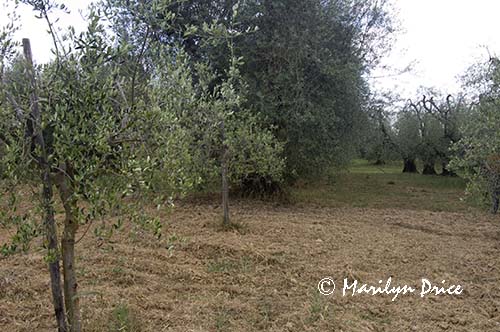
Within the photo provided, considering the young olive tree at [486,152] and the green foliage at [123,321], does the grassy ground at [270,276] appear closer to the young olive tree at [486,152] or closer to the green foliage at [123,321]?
the green foliage at [123,321]

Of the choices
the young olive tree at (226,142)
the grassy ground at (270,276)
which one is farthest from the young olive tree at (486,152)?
the young olive tree at (226,142)

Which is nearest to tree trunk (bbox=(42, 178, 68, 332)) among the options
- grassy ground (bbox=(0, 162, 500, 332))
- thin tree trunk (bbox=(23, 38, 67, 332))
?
thin tree trunk (bbox=(23, 38, 67, 332))

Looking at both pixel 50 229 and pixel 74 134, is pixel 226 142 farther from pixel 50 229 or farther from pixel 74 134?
pixel 74 134

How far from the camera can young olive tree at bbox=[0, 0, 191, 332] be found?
2907mm

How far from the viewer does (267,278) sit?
5910 millimetres

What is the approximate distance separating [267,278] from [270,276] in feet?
0.31

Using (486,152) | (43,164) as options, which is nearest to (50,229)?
(43,164)

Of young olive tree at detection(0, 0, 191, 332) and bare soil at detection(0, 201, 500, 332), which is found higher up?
young olive tree at detection(0, 0, 191, 332)

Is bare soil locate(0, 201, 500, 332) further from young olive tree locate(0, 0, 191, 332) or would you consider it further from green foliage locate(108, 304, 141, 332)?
young olive tree locate(0, 0, 191, 332)

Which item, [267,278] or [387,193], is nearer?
[267,278]

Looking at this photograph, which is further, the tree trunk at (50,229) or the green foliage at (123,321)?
the green foliage at (123,321)

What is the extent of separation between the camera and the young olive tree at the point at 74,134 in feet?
9.54

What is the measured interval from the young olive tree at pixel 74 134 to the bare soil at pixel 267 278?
22.1 inches

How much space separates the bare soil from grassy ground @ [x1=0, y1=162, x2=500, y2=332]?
0.05 feet
